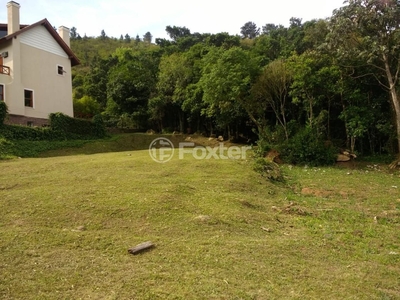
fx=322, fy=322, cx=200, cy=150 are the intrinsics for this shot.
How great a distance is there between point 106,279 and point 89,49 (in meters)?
59.1

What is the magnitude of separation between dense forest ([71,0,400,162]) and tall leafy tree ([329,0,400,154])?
0.04m

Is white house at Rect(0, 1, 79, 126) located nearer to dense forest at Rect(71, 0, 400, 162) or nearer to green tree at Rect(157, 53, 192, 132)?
dense forest at Rect(71, 0, 400, 162)

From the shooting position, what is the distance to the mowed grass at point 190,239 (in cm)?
351

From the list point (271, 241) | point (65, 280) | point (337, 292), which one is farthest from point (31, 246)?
point (337, 292)

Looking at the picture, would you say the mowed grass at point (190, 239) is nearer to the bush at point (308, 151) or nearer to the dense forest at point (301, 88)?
the bush at point (308, 151)

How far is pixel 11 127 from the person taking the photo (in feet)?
51.1

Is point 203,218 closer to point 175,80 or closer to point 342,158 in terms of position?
point 342,158

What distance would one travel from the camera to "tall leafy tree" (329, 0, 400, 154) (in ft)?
43.0

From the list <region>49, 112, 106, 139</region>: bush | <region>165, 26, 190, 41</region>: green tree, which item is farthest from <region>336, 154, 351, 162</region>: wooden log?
<region>165, 26, 190, 41</region>: green tree

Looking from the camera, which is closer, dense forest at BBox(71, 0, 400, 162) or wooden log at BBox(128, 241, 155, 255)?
wooden log at BBox(128, 241, 155, 255)

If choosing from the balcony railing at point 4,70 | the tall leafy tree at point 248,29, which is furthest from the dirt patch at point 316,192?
the tall leafy tree at point 248,29

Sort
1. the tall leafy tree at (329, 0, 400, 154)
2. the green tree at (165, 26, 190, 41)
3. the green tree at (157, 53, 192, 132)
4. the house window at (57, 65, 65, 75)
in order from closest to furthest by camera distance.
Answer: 1. the tall leafy tree at (329, 0, 400, 154)
2. the house window at (57, 65, 65, 75)
3. the green tree at (157, 53, 192, 132)
4. the green tree at (165, 26, 190, 41)

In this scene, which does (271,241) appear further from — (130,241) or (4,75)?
(4,75)

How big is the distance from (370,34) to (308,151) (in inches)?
224
